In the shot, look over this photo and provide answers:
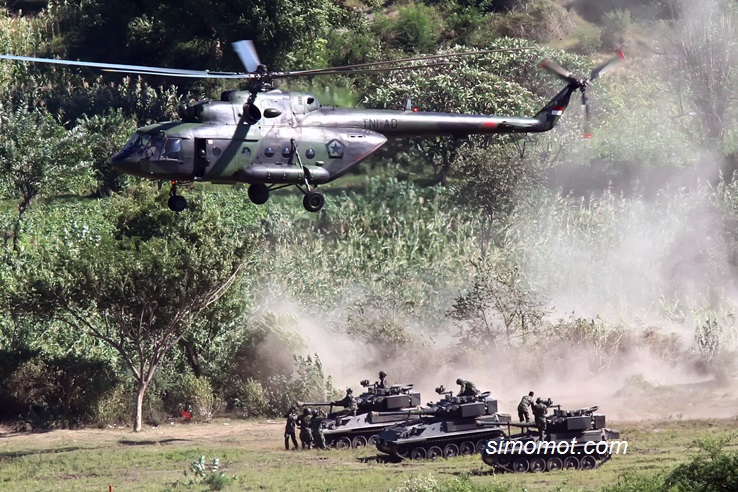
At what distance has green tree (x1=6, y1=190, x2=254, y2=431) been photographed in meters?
38.3

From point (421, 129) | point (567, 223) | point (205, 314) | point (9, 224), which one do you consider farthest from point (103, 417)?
point (567, 223)

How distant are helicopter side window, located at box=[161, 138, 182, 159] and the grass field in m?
7.48

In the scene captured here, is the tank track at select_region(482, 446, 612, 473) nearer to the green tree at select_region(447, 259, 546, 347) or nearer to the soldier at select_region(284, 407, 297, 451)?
the soldier at select_region(284, 407, 297, 451)

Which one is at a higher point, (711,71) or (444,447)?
(711,71)

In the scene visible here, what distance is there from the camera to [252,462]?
33.6 metres

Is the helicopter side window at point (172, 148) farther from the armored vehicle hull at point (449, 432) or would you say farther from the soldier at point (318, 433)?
the soldier at point (318, 433)

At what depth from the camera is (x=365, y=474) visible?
1235 inches

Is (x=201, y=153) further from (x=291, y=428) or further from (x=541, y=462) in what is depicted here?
(x=541, y=462)

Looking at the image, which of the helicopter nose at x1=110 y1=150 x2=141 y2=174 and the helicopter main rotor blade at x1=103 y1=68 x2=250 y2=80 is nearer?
the helicopter main rotor blade at x1=103 y1=68 x2=250 y2=80

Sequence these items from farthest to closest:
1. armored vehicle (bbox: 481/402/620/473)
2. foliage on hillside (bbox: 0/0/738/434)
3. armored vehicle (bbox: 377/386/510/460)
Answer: foliage on hillside (bbox: 0/0/738/434) → armored vehicle (bbox: 377/386/510/460) → armored vehicle (bbox: 481/402/620/473)

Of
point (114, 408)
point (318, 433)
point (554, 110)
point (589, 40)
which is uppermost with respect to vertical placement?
point (589, 40)

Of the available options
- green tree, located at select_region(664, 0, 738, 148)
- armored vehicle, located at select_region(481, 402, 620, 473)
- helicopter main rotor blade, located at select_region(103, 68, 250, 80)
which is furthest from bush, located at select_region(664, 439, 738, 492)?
green tree, located at select_region(664, 0, 738, 148)

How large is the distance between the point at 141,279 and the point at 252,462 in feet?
26.2

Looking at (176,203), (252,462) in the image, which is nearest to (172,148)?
(176,203)
